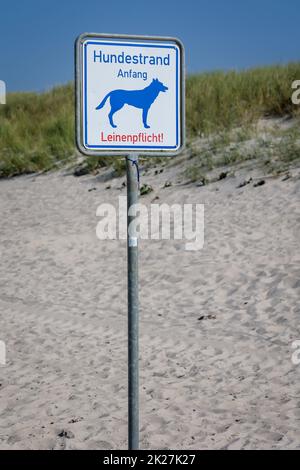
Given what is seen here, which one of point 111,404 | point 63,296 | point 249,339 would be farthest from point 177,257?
point 111,404

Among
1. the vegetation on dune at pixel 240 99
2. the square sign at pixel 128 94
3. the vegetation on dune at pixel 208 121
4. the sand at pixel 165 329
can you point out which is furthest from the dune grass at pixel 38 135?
the square sign at pixel 128 94

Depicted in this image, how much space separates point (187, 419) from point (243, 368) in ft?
3.59

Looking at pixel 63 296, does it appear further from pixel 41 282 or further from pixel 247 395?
pixel 247 395

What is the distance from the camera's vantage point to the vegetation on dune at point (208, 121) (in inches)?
567

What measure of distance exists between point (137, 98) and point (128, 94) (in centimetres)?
5

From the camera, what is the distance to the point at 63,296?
8.55 metres

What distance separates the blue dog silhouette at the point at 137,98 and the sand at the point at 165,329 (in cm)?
231

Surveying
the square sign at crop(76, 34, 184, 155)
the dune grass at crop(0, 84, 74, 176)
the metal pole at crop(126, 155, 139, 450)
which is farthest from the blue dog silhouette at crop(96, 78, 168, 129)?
the dune grass at crop(0, 84, 74, 176)

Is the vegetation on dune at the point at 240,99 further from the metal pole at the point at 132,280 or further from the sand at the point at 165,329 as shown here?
the metal pole at the point at 132,280

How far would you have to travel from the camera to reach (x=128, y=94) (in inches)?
125

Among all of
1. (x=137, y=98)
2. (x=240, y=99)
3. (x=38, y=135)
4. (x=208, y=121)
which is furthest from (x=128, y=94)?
(x=38, y=135)

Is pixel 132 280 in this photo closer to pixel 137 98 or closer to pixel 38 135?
pixel 137 98

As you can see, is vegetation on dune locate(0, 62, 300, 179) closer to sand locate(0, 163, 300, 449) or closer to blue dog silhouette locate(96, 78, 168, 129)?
sand locate(0, 163, 300, 449)
